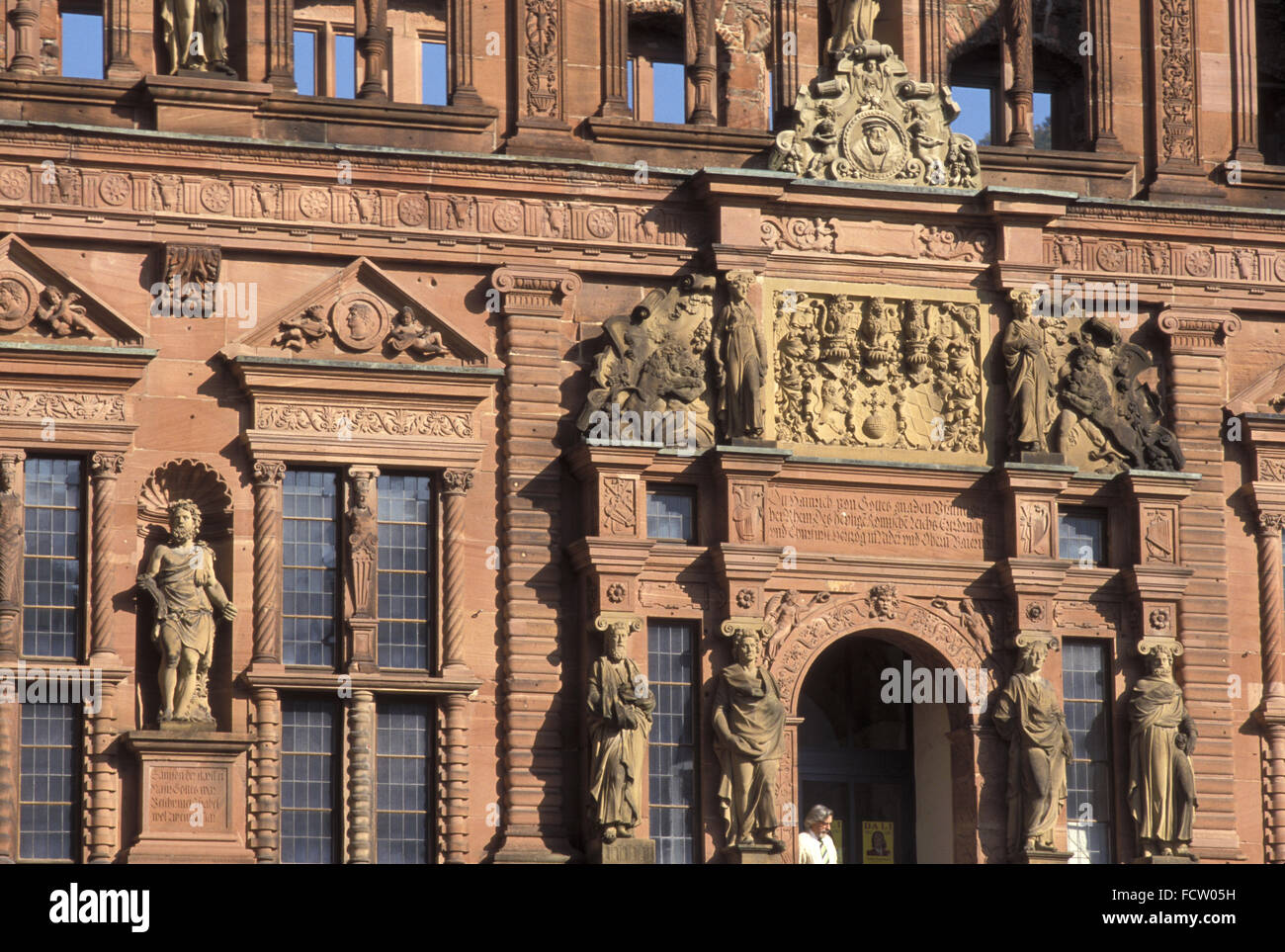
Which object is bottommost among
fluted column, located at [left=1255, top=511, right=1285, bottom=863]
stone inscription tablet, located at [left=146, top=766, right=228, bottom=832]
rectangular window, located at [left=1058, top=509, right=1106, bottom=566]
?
stone inscription tablet, located at [left=146, top=766, right=228, bottom=832]

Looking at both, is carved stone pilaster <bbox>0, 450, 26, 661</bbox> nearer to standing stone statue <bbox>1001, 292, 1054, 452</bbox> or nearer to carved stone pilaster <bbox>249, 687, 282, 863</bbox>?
carved stone pilaster <bbox>249, 687, 282, 863</bbox>

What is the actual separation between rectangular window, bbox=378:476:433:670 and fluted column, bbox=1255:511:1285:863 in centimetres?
953

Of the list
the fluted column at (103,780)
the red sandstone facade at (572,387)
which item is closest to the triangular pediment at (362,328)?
the red sandstone facade at (572,387)

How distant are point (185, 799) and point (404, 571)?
3466 millimetres

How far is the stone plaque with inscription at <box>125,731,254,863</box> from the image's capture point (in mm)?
31438

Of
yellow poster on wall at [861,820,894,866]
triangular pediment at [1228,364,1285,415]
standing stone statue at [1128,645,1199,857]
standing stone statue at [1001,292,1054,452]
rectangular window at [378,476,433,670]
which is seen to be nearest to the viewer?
rectangular window at [378,476,433,670]

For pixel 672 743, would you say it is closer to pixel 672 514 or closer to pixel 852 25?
pixel 672 514

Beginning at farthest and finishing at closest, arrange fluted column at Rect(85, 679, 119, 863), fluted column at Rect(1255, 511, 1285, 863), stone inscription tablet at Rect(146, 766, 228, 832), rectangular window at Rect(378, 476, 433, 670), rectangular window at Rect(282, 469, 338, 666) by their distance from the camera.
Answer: fluted column at Rect(1255, 511, 1285, 863)
rectangular window at Rect(378, 476, 433, 670)
rectangular window at Rect(282, 469, 338, 666)
stone inscription tablet at Rect(146, 766, 228, 832)
fluted column at Rect(85, 679, 119, 863)

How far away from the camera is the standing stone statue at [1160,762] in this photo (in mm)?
34094

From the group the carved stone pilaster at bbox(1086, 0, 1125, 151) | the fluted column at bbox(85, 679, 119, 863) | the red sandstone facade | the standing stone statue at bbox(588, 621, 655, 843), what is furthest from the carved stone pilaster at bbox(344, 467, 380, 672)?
the carved stone pilaster at bbox(1086, 0, 1125, 151)

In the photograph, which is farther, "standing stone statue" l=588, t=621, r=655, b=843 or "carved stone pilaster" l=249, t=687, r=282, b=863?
"standing stone statue" l=588, t=621, r=655, b=843

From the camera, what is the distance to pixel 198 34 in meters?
33.6

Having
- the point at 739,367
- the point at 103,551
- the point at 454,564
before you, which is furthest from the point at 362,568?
the point at 739,367
